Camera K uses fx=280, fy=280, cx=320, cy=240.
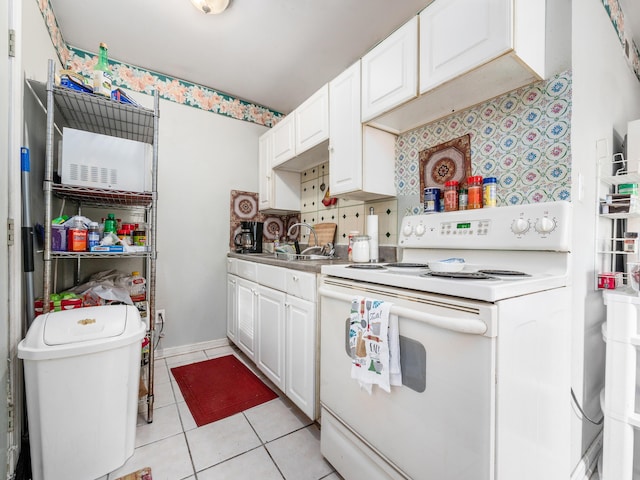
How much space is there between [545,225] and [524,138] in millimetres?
443

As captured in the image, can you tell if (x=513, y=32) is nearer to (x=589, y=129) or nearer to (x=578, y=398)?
(x=589, y=129)

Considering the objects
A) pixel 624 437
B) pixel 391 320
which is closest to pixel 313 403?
pixel 391 320

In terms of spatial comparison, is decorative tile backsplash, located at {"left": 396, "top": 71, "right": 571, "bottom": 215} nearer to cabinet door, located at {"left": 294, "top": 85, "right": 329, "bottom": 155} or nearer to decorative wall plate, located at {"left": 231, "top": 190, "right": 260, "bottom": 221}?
cabinet door, located at {"left": 294, "top": 85, "right": 329, "bottom": 155}

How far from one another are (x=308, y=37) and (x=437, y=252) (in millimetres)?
1708

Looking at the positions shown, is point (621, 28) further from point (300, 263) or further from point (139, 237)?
point (139, 237)

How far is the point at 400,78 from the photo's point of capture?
4.76 feet

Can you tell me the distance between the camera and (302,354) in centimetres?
156

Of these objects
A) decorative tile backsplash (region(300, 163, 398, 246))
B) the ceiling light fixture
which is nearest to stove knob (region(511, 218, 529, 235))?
decorative tile backsplash (region(300, 163, 398, 246))

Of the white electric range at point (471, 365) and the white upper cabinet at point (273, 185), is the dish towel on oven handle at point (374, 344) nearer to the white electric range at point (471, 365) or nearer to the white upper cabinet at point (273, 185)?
the white electric range at point (471, 365)

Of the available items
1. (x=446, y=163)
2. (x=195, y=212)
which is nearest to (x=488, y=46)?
(x=446, y=163)

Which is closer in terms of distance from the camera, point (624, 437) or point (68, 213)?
point (624, 437)

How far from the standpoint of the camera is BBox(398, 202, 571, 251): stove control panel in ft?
3.46

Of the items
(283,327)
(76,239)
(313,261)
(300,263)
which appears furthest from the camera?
(313,261)

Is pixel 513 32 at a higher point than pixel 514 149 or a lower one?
higher
